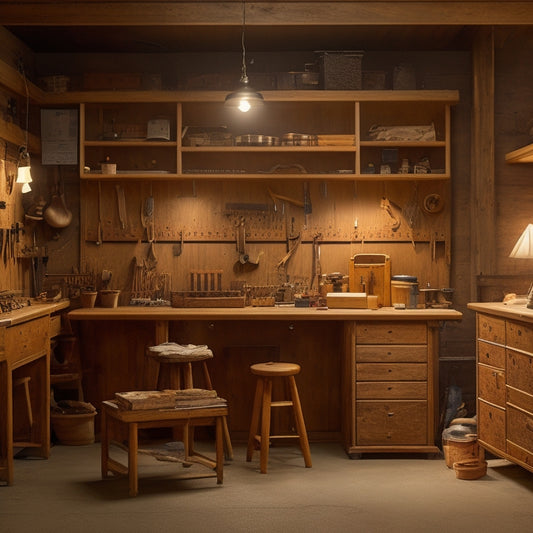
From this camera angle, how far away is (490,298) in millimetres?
6469

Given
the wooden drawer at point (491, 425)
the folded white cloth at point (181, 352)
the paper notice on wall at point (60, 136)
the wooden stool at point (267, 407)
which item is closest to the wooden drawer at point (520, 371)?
the wooden drawer at point (491, 425)

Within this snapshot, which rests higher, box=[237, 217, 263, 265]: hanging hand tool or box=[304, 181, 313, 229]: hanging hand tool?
box=[304, 181, 313, 229]: hanging hand tool

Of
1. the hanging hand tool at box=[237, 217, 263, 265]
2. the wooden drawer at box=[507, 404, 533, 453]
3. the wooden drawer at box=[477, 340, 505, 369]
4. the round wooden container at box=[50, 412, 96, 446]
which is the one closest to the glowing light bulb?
the hanging hand tool at box=[237, 217, 263, 265]

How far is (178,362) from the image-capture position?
5180 mm

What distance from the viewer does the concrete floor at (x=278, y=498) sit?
4.15m

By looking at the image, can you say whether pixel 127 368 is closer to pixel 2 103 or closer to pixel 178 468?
pixel 178 468

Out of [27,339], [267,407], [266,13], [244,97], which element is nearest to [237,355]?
[267,407]

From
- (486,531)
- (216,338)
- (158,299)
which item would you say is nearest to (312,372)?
(216,338)

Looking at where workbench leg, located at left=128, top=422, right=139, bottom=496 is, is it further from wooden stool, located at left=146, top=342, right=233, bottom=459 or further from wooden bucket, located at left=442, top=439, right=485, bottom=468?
wooden bucket, located at left=442, top=439, right=485, bottom=468

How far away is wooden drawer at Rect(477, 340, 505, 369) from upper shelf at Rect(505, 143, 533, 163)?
5.07 ft

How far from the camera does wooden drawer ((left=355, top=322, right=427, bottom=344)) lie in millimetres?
5633

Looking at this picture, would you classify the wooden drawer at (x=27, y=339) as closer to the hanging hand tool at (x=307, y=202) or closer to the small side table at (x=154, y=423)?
the small side table at (x=154, y=423)

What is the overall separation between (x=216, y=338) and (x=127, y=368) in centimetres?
72

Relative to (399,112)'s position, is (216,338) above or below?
below
